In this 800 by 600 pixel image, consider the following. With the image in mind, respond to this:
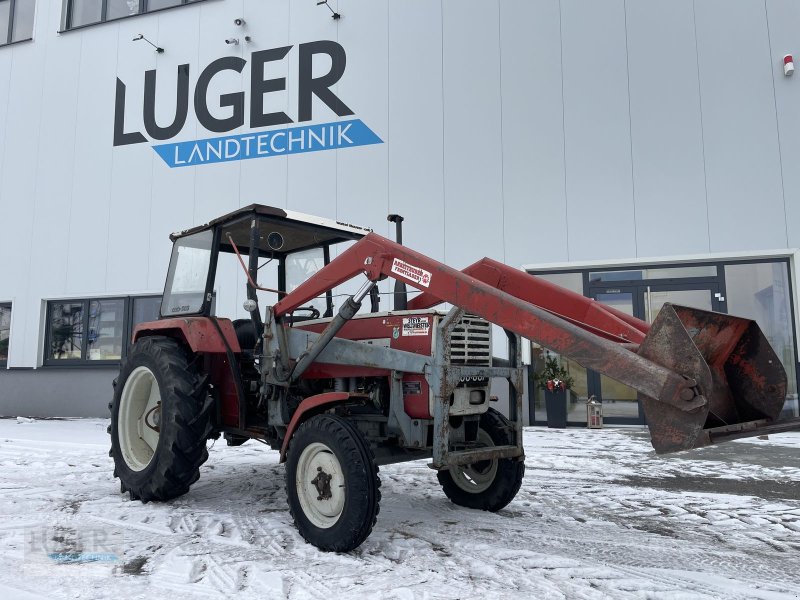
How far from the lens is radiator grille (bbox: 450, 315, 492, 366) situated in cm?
379

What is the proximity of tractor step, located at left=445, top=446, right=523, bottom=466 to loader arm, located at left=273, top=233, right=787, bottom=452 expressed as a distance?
2.97 feet

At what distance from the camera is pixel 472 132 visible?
10078 millimetres

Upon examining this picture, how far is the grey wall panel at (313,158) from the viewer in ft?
35.3

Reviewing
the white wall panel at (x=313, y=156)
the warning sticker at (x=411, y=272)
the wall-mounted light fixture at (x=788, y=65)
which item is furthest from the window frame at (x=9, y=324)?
the wall-mounted light fixture at (x=788, y=65)

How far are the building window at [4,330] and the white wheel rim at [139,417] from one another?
9.32 meters

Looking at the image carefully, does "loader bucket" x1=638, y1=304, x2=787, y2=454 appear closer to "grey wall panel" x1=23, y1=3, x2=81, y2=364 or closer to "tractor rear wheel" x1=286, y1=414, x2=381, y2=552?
"tractor rear wheel" x1=286, y1=414, x2=381, y2=552

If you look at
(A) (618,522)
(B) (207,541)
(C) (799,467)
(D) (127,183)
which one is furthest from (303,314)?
(D) (127,183)

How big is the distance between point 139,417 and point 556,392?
6627mm

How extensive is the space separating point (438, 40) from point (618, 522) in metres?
8.62

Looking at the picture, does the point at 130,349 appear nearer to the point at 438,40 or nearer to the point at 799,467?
the point at 799,467

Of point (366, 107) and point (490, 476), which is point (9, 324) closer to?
point (366, 107)

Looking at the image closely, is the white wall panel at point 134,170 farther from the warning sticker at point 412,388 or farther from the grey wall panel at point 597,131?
the warning sticker at point 412,388

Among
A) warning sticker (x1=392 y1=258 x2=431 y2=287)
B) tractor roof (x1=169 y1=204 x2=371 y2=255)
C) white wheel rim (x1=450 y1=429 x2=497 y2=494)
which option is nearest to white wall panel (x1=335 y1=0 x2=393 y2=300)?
tractor roof (x1=169 y1=204 x2=371 y2=255)

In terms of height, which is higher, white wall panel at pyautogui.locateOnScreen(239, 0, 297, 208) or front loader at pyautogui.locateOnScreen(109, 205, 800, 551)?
white wall panel at pyautogui.locateOnScreen(239, 0, 297, 208)
